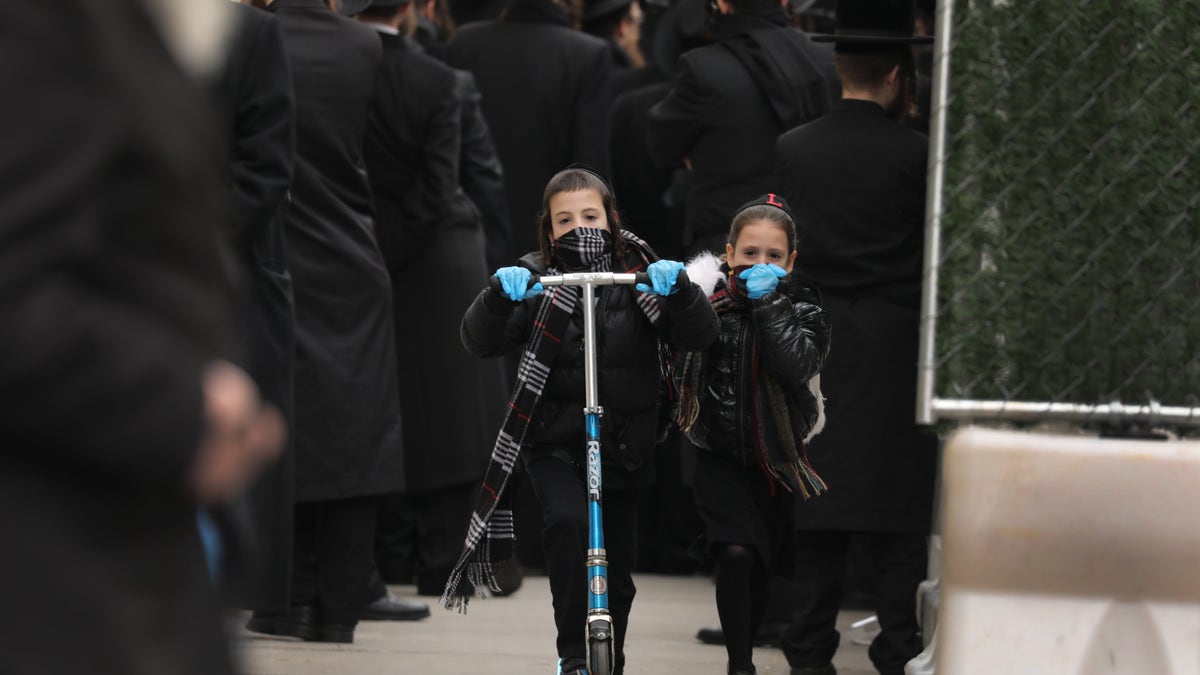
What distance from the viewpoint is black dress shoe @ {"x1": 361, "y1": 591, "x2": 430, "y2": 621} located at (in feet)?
24.1

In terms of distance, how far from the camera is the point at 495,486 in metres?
5.36

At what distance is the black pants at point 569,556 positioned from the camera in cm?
518

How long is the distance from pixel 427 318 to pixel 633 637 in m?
1.73

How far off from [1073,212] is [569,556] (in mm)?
1761

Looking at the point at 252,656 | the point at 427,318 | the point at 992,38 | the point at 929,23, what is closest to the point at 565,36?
the point at 427,318

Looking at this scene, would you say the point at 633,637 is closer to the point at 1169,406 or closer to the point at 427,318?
the point at 427,318

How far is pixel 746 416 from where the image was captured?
560cm

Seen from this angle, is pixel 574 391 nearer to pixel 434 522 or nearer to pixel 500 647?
pixel 500 647

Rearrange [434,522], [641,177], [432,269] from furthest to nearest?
[641,177] < [434,522] < [432,269]

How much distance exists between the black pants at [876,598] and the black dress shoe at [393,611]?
181cm

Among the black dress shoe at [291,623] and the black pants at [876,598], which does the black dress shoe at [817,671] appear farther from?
→ the black dress shoe at [291,623]

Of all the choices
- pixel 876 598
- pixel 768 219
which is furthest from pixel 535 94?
pixel 876 598

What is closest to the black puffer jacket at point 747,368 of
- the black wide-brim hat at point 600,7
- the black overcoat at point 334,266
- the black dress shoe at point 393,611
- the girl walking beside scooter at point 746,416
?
the girl walking beside scooter at point 746,416

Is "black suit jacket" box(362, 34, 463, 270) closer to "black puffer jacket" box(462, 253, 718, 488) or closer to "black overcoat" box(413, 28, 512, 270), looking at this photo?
"black overcoat" box(413, 28, 512, 270)
